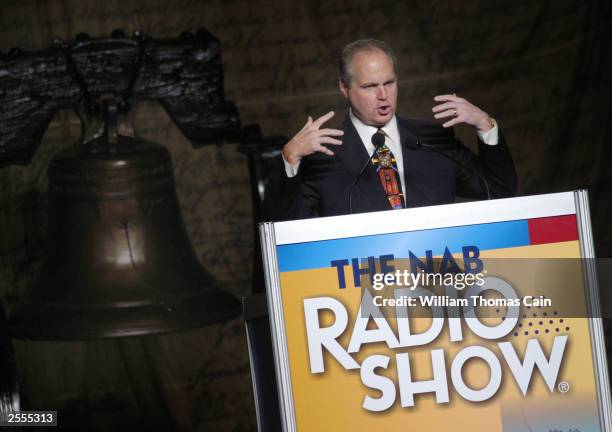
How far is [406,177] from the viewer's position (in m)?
1.19

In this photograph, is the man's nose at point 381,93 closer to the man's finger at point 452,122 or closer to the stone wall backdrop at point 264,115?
the man's finger at point 452,122

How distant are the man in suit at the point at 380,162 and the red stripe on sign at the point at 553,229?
13.6 inches

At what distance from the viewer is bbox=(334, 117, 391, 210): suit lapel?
1160mm

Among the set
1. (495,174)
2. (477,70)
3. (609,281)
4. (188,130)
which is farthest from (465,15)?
(609,281)

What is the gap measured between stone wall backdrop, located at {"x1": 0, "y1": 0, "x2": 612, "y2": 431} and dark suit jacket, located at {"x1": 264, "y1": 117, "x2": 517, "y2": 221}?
66 cm

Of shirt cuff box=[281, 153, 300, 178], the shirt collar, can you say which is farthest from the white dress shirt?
shirt cuff box=[281, 153, 300, 178]

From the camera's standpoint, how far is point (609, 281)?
823 mm

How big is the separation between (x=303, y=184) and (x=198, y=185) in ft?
2.46

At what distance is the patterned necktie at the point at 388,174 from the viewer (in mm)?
1165

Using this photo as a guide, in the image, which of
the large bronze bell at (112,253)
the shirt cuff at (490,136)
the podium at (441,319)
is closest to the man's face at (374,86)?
the shirt cuff at (490,136)

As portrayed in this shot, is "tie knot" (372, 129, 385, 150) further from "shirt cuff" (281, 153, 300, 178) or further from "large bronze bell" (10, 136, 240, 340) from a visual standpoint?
"large bronze bell" (10, 136, 240, 340)

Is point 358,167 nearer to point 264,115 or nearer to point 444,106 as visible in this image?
point 444,106

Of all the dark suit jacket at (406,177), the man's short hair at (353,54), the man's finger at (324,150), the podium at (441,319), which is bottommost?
the podium at (441,319)

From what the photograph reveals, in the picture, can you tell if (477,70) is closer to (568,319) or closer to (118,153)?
(118,153)
